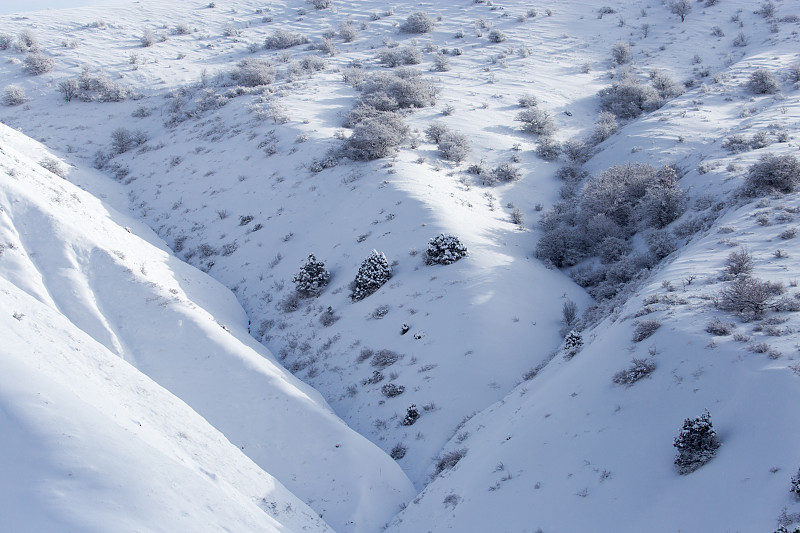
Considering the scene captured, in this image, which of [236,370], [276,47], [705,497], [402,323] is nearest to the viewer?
[705,497]

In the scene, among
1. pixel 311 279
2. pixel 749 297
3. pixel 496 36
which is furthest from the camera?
pixel 496 36

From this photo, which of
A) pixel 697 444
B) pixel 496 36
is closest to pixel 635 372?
pixel 697 444

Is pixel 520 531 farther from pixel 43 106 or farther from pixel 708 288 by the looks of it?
pixel 43 106

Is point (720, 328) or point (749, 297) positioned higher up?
point (749, 297)

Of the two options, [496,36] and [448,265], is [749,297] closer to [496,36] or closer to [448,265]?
[448,265]

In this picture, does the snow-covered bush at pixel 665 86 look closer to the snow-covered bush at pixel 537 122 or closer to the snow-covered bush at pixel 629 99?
the snow-covered bush at pixel 629 99

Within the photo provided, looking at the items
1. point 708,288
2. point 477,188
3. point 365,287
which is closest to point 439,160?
point 477,188
